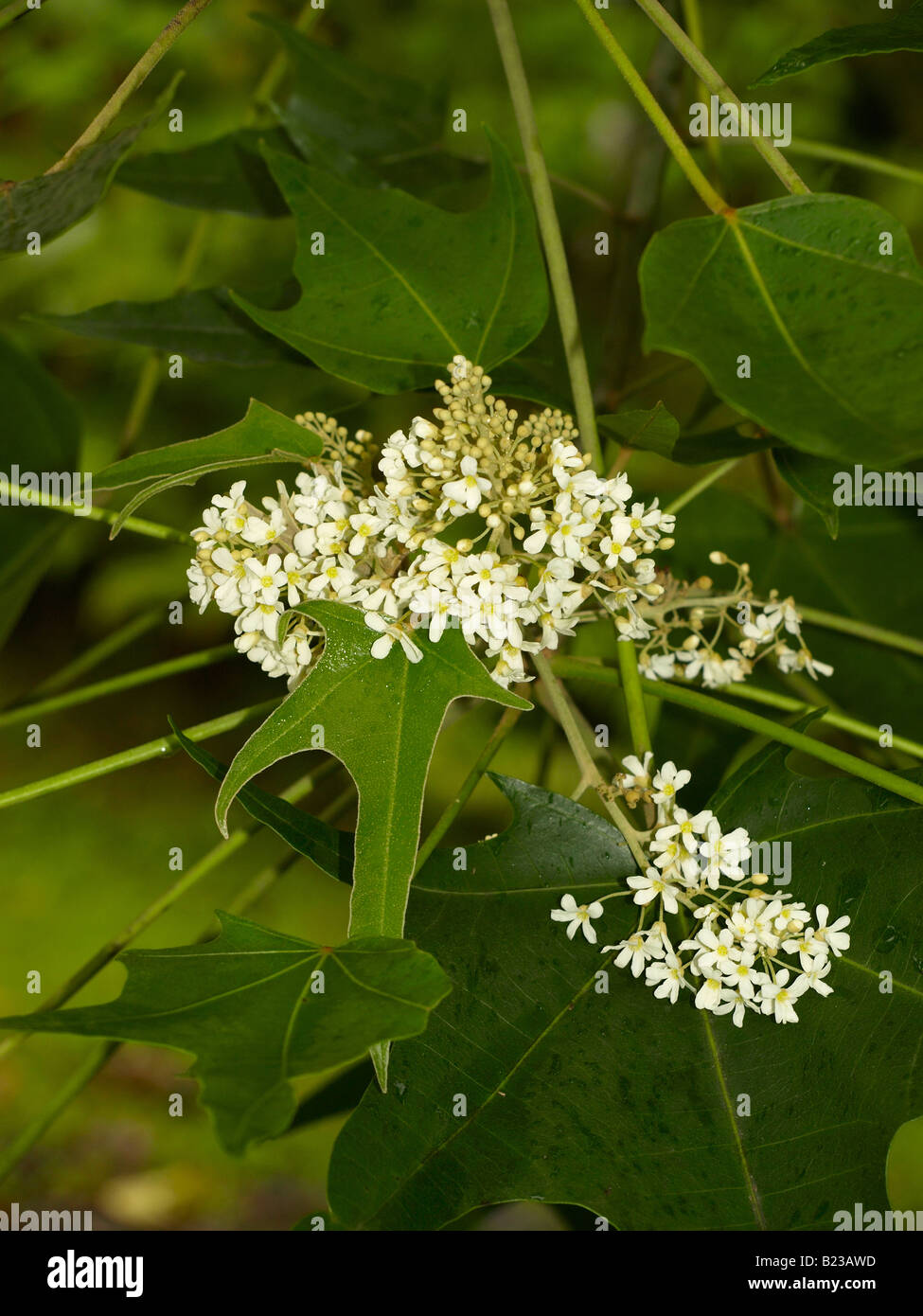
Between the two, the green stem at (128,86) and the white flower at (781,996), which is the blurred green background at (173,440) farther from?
the white flower at (781,996)

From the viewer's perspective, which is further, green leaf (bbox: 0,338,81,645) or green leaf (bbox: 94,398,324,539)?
green leaf (bbox: 0,338,81,645)

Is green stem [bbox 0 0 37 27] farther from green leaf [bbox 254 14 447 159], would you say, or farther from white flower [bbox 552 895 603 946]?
white flower [bbox 552 895 603 946]

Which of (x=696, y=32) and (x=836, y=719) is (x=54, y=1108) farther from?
(x=696, y=32)

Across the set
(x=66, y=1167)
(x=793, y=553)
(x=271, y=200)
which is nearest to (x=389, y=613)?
(x=271, y=200)

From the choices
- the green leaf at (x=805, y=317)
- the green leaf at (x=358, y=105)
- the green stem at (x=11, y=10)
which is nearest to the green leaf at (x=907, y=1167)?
the green leaf at (x=805, y=317)

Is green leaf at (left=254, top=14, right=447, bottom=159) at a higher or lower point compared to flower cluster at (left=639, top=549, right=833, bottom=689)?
higher

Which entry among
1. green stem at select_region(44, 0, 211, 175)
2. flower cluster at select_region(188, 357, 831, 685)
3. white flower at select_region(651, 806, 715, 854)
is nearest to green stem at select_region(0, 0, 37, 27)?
green stem at select_region(44, 0, 211, 175)
